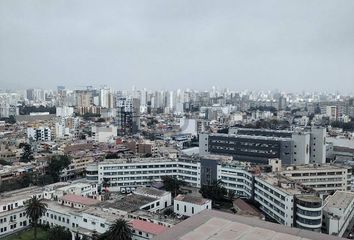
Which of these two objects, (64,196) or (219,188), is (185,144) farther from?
(64,196)

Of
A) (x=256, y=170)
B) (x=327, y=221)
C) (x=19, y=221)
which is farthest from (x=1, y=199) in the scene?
(x=327, y=221)

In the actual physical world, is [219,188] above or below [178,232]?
below

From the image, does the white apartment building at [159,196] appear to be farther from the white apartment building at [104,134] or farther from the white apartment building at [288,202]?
the white apartment building at [104,134]

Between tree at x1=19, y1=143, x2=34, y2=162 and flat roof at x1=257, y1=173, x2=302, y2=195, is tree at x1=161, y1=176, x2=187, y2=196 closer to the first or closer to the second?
flat roof at x1=257, y1=173, x2=302, y2=195

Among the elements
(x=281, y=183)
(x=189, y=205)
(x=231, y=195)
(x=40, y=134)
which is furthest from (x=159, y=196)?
(x=40, y=134)

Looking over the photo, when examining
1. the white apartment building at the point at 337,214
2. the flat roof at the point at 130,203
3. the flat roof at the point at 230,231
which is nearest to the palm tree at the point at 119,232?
the flat roof at the point at 230,231

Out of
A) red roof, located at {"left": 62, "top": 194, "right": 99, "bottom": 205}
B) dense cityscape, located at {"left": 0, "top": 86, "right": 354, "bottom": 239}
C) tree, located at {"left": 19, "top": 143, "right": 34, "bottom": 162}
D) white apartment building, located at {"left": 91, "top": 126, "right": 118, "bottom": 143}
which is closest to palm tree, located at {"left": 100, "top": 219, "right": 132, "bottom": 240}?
dense cityscape, located at {"left": 0, "top": 86, "right": 354, "bottom": 239}
